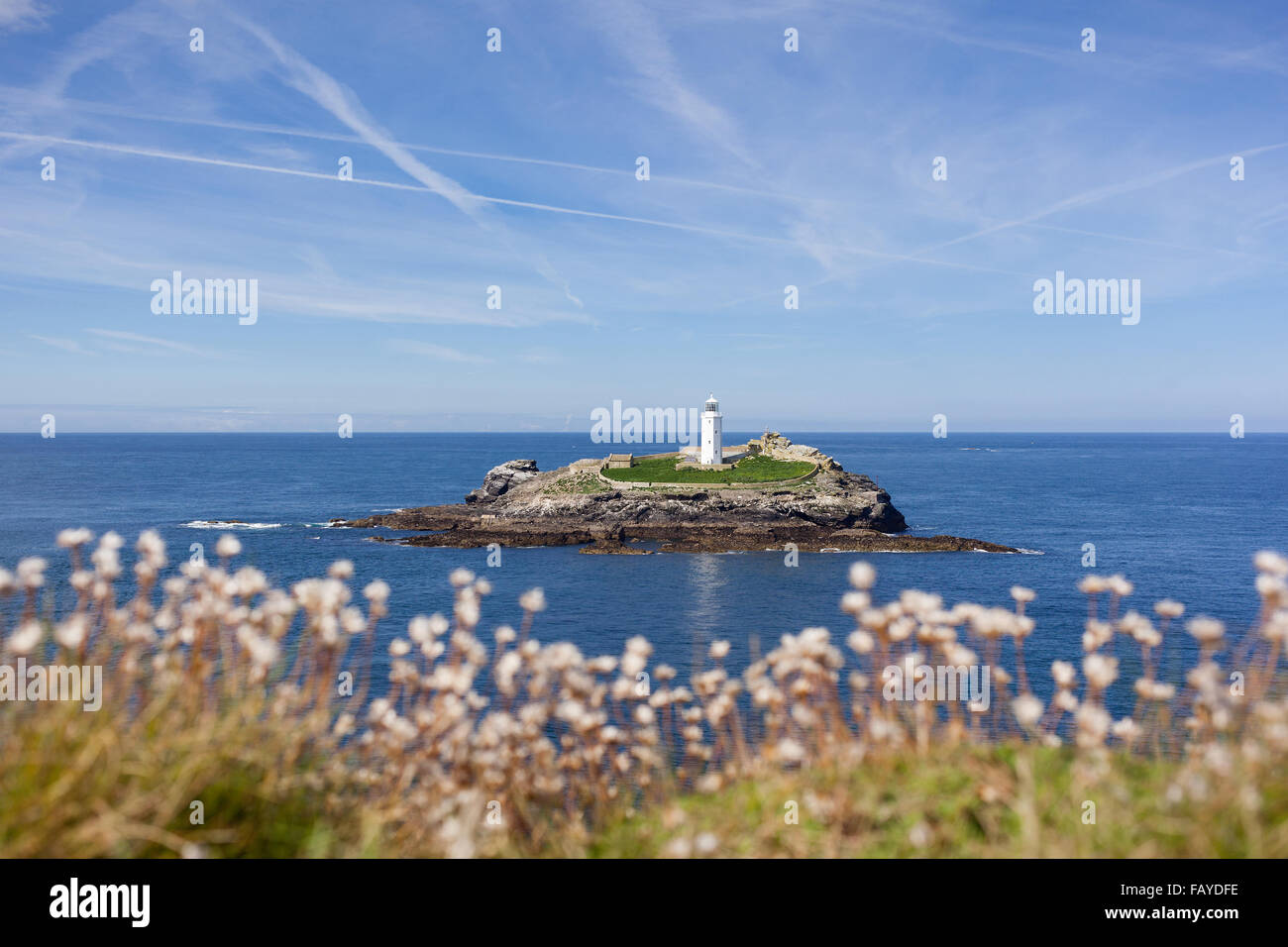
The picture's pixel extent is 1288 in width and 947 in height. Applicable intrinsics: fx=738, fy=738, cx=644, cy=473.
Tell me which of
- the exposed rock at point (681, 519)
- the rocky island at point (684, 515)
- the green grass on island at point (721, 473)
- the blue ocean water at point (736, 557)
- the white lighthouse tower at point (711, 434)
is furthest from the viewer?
the white lighthouse tower at point (711, 434)

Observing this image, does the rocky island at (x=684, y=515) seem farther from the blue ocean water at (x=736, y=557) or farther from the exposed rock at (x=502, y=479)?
the exposed rock at (x=502, y=479)

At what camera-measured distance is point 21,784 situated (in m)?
3.22

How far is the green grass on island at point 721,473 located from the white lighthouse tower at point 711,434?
231 centimetres

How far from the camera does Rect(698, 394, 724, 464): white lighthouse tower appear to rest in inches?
2655

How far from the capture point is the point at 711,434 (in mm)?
68000

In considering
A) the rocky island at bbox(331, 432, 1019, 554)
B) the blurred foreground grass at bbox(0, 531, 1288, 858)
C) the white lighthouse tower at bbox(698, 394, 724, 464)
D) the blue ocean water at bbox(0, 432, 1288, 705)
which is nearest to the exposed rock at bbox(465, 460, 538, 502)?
the rocky island at bbox(331, 432, 1019, 554)

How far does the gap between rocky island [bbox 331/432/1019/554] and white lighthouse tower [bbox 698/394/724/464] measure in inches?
60.3

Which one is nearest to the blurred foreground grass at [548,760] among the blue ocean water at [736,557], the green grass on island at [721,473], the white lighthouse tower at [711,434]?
the blue ocean water at [736,557]

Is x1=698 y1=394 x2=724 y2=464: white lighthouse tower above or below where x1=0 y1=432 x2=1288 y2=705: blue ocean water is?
above

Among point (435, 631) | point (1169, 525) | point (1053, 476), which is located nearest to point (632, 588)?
point (435, 631)

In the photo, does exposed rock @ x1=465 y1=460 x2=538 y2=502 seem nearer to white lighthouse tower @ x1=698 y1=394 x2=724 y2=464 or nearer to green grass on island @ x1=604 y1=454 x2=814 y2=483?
green grass on island @ x1=604 y1=454 x2=814 y2=483

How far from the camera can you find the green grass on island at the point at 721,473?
6259 centimetres

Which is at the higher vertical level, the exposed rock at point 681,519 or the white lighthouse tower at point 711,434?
the white lighthouse tower at point 711,434
